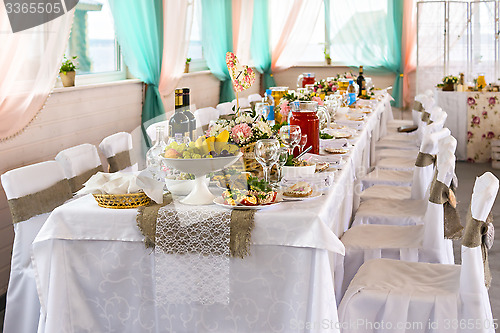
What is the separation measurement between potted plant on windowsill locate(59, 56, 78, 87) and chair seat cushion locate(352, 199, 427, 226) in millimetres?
2052

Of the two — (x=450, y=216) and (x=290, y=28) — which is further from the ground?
(x=290, y=28)

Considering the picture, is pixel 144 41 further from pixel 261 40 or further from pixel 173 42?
pixel 261 40

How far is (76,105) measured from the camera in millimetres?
4273

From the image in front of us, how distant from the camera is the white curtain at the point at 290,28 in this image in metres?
8.70

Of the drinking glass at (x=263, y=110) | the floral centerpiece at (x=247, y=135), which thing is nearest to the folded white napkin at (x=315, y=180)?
the floral centerpiece at (x=247, y=135)

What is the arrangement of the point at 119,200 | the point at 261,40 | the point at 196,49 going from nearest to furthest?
the point at 119,200 < the point at 196,49 < the point at 261,40

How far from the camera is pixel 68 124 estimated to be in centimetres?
416

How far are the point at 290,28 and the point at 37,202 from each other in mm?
6646

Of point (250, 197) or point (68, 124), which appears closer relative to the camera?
point (250, 197)

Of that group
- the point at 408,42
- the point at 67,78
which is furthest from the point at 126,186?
the point at 408,42

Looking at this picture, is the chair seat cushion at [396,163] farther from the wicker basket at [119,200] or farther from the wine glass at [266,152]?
the wicker basket at [119,200]

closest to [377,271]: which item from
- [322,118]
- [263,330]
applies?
[263,330]

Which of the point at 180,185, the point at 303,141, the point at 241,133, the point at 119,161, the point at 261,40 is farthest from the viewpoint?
the point at 261,40

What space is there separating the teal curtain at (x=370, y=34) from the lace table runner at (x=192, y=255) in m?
7.00
